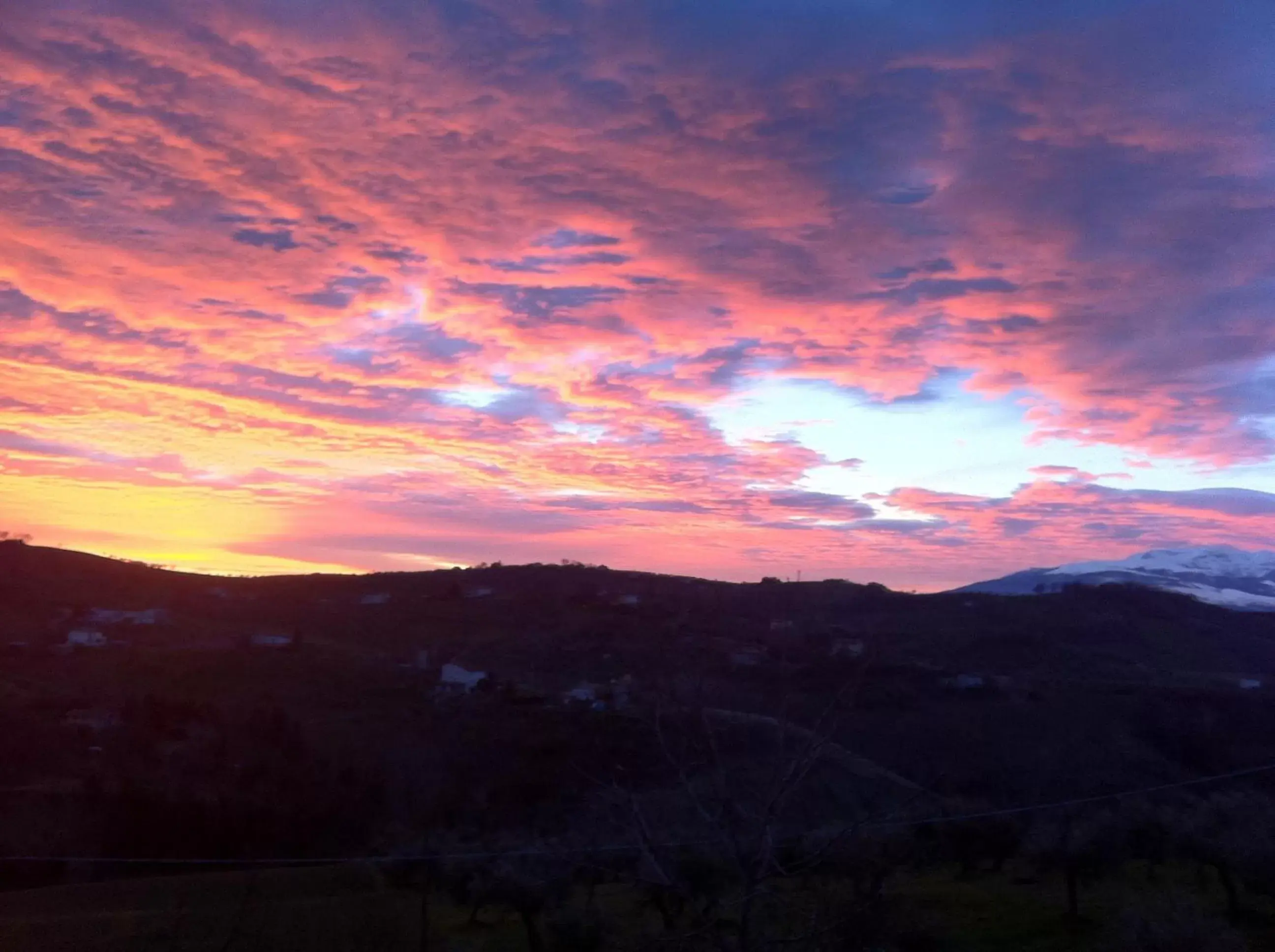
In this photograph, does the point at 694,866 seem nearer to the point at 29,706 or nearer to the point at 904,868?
the point at 904,868

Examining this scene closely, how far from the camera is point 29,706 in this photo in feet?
85.6

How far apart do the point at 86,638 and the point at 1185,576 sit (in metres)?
69.9

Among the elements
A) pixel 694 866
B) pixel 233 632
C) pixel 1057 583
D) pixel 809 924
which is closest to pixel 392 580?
pixel 233 632

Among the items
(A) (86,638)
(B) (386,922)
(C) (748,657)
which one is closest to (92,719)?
(A) (86,638)

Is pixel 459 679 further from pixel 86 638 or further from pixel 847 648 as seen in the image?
pixel 847 648

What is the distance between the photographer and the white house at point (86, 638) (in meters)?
35.1

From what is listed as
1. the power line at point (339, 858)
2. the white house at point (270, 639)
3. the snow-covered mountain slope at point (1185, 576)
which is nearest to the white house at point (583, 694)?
the white house at point (270, 639)

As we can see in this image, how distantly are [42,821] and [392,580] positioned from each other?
138 feet

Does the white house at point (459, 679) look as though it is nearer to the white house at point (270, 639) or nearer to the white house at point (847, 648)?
the white house at point (270, 639)

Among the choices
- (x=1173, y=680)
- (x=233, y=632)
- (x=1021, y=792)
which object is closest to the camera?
(x=1021, y=792)

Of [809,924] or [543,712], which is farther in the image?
[543,712]

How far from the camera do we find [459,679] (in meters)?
36.7

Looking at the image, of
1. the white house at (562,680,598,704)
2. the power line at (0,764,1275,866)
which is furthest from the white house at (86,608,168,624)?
the power line at (0,764,1275,866)

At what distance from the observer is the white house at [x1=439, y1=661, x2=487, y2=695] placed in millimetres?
34719
